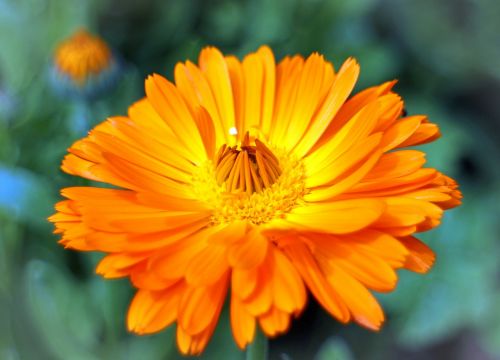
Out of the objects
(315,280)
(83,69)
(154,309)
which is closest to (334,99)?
(315,280)

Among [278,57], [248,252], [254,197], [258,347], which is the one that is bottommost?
[258,347]

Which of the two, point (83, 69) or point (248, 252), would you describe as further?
point (83, 69)

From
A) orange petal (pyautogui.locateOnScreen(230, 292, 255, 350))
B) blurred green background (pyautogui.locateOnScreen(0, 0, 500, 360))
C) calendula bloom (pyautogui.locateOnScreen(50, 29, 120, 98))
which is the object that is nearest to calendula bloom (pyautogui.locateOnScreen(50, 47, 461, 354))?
orange petal (pyautogui.locateOnScreen(230, 292, 255, 350))

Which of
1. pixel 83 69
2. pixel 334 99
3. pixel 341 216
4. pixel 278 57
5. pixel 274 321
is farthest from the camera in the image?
pixel 278 57

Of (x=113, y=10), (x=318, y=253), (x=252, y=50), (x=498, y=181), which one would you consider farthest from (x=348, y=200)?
(x=113, y=10)

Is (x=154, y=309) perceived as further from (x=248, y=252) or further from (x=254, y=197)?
(x=254, y=197)

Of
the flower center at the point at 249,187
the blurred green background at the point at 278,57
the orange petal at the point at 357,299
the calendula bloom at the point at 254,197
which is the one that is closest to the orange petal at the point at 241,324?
the calendula bloom at the point at 254,197

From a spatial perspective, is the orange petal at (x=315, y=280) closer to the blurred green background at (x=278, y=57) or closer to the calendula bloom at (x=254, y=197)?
the calendula bloom at (x=254, y=197)

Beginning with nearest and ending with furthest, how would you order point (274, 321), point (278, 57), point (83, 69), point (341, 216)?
1. point (274, 321)
2. point (341, 216)
3. point (83, 69)
4. point (278, 57)
